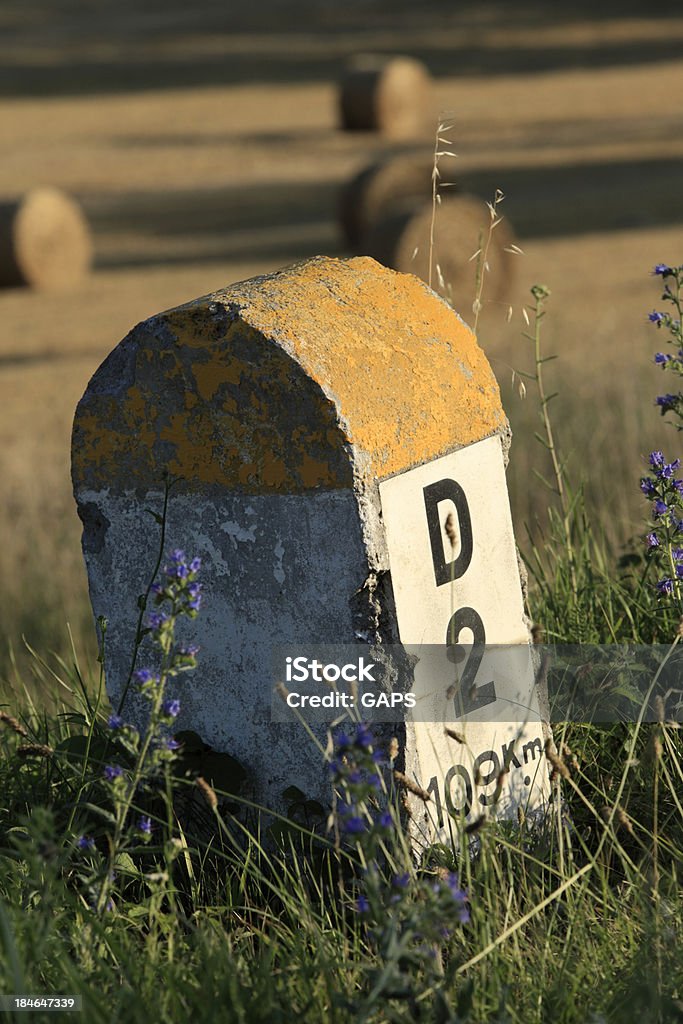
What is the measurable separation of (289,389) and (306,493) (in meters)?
0.19

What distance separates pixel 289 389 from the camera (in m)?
2.40

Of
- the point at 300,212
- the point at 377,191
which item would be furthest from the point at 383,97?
the point at 377,191

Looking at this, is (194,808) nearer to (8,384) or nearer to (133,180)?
(8,384)

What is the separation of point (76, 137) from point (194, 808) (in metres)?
23.1

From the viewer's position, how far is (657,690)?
8.82 feet

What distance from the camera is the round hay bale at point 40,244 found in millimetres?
14836

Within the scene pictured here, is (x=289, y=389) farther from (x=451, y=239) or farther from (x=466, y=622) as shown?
(x=451, y=239)

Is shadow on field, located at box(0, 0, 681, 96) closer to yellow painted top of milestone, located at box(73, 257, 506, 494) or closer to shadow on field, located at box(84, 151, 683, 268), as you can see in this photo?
shadow on field, located at box(84, 151, 683, 268)

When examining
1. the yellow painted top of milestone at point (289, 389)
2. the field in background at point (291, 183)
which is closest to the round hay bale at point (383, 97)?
the field in background at point (291, 183)

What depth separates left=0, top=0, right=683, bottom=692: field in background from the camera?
20.6 ft

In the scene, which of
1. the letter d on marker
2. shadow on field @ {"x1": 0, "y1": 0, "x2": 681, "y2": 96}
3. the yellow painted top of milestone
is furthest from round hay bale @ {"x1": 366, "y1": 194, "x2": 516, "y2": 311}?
shadow on field @ {"x1": 0, "y1": 0, "x2": 681, "y2": 96}

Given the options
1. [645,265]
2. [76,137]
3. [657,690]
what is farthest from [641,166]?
[657,690]

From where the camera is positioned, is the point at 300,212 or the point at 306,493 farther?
the point at 300,212

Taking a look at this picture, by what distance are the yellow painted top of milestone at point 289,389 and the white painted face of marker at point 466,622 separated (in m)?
0.07
